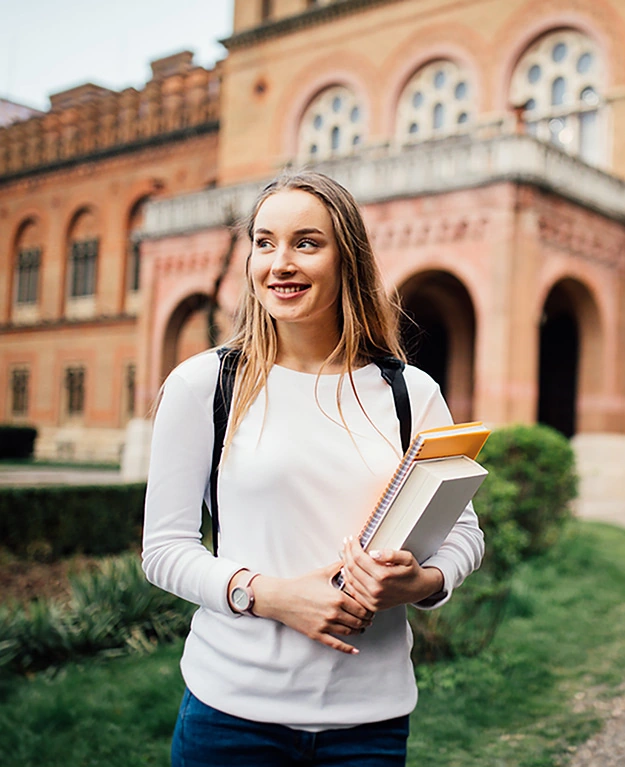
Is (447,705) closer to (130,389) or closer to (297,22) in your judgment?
(297,22)

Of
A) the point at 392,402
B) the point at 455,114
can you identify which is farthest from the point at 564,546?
the point at 455,114

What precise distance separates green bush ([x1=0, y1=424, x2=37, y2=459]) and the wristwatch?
79.0 feet

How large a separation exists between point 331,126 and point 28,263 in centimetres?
1454

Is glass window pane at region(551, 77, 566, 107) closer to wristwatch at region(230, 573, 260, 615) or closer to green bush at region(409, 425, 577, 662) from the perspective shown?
green bush at region(409, 425, 577, 662)

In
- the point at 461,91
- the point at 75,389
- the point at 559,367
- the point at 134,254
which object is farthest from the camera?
the point at 75,389

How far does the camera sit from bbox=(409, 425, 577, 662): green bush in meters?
5.73

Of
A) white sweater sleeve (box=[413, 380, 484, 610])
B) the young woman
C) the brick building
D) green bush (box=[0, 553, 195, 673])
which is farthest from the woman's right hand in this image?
the brick building

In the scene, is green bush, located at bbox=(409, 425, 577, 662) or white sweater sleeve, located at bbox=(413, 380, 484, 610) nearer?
white sweater sleeve, located at bbox=(413, 380, 484, 610)

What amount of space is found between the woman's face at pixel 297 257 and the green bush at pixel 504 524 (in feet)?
13.5

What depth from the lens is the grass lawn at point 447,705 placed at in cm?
415

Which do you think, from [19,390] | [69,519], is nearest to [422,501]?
[69,519]

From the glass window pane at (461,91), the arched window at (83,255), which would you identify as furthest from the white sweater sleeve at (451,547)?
the arched window at (83,255)

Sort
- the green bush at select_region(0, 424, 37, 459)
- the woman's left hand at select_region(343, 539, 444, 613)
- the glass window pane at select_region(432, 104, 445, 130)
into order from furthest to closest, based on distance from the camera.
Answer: the green bush at select_region(0, 424, 37, 459) → the glass window pane at select_region(432, 104, 445, 130) → the woman's left hand at select_region(343, 539, 444, 613)

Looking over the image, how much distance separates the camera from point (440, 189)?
13602 mm
